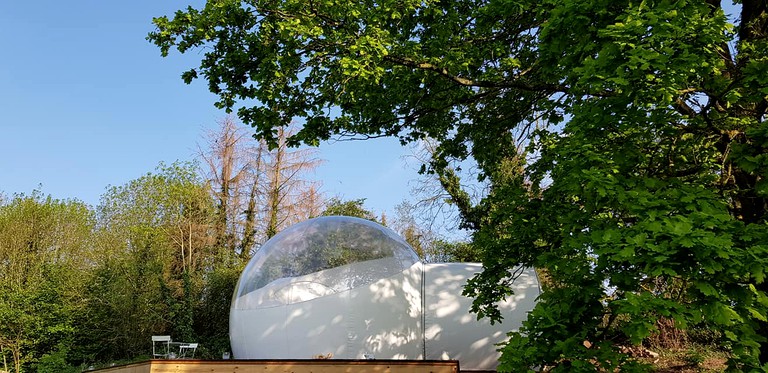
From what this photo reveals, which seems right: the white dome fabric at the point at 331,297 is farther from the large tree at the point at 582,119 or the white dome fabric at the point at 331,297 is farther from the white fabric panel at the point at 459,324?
the large tree at the point at 582,119

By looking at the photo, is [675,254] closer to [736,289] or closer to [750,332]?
[736,289]

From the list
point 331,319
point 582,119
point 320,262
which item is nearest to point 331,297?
point 331,319

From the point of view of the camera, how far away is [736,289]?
3.59 m

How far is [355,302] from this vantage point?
836 cm

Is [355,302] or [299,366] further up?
[355,302]

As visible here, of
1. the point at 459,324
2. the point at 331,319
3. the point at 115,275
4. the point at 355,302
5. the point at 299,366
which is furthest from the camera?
the point at 115,275

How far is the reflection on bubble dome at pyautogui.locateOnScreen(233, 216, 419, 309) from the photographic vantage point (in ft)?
28.1

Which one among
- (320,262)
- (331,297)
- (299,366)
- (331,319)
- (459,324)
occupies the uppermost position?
(320,262)

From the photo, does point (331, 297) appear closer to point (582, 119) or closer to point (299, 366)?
point (299, 366)

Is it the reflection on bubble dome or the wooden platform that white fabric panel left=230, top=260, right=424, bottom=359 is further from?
the wooden platform

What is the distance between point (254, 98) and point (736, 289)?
5755mm

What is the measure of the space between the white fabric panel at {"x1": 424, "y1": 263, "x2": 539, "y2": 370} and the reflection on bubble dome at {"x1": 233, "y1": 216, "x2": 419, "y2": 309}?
76 cm

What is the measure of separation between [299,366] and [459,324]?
12.5 feet

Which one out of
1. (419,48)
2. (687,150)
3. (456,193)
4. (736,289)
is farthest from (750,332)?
(456,193)
